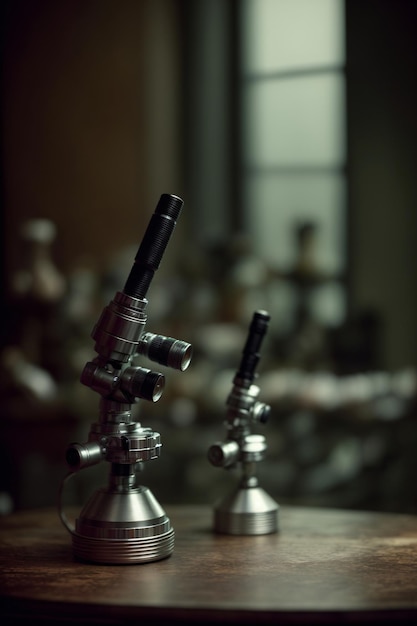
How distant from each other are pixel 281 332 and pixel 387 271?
1.51 feet

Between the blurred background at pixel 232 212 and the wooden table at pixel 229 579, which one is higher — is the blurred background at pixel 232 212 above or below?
above

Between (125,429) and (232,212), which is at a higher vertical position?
(232,212)

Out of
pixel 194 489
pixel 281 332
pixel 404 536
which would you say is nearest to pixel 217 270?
pixel 281 332

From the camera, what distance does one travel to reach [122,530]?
114 centimetres

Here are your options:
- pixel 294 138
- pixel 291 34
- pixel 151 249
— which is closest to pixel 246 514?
pixel 151 249

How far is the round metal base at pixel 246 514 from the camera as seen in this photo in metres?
1.34

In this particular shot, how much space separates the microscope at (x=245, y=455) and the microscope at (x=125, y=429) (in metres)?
0.17

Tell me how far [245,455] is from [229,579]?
0.33 m

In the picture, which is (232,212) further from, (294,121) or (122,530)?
(122,530)

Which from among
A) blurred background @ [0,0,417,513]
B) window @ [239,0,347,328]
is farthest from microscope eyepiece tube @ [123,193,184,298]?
window @ [239,0,347,328]

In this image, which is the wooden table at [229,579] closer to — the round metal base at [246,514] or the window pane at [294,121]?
the round metal base at [246,514]

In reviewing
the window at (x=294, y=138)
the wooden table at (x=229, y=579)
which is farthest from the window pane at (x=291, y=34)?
the wooden table at (x=229, y=579)

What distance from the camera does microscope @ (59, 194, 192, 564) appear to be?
3.76 feet

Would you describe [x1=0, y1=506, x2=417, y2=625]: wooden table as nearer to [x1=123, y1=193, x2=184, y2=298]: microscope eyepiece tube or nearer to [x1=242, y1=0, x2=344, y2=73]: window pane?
[x1=123, y1=193, x2=184, y2=298]: microscope eyepiece tube
